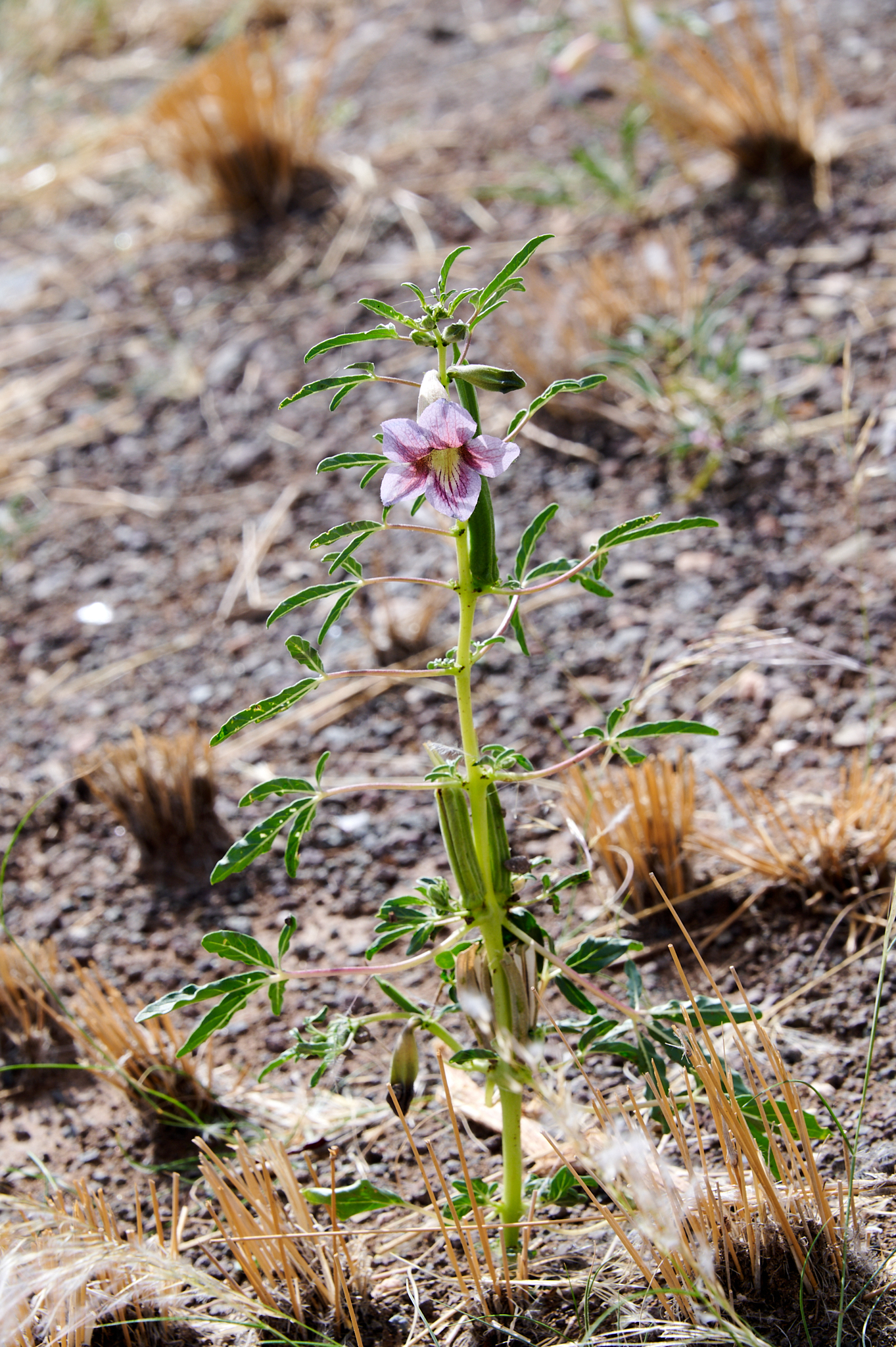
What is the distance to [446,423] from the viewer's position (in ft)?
3.39

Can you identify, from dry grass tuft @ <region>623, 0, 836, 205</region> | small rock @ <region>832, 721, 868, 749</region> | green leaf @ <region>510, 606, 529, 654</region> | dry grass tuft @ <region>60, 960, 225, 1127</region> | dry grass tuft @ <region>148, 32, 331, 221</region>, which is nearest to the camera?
green leaf @ <region>510, 606, 529, 654</region>

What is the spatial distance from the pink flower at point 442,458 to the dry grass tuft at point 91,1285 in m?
0.83

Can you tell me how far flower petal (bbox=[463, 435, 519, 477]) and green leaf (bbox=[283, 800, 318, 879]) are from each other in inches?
14.8

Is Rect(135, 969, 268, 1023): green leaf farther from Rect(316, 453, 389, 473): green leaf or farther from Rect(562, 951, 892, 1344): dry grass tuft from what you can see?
Rect(316, 453, 389, 473): green leaf

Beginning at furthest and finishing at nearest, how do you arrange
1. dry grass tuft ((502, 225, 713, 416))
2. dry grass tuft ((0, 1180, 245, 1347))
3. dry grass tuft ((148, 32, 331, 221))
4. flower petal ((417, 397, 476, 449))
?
dry grass tuft ((148, 32, 331, 221)) < dry grass tuft ((502, 225, 713, 416)) < dry grass tuft ((0, 1180, 245, 1347)) < flower petal ((417, 397, 476, 449))

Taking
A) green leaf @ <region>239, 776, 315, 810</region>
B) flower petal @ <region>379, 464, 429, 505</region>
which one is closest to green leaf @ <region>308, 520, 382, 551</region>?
flower petal @ <region>379, 464, 429, 505</region>

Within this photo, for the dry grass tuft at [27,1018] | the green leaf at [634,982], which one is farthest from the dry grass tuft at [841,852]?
the dry grass tuft at [27,1018]

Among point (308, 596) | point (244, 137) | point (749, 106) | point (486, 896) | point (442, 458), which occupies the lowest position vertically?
point (486, 896)

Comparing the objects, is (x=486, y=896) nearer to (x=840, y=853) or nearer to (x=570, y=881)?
(x=570, y=881)

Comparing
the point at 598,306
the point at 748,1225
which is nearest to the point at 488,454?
the point at 748,1225

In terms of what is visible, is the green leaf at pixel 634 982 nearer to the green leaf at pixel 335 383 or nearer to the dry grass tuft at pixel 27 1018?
the green leaf at pixel 335 383

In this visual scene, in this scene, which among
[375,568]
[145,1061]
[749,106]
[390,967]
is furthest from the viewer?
[749,106]

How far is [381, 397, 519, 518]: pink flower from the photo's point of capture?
3.40 ft

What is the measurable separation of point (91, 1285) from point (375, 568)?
1.70 meters
